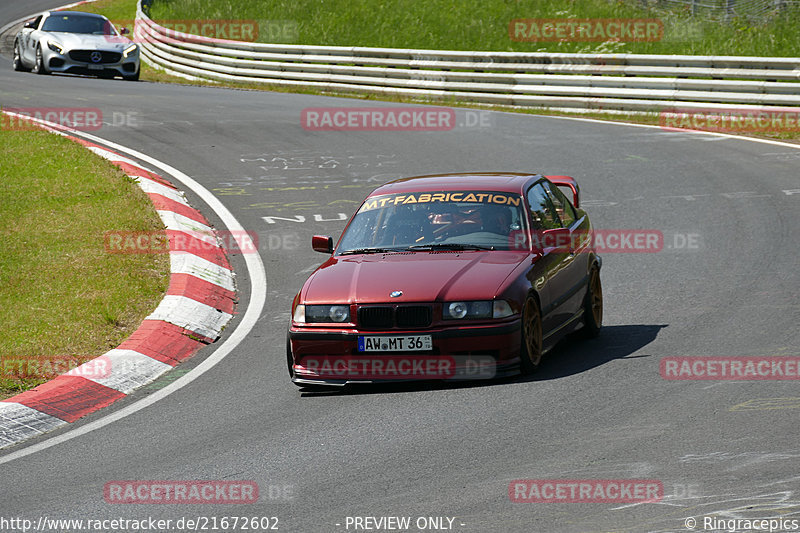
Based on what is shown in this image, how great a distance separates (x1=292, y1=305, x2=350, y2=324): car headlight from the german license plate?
0.23 metres

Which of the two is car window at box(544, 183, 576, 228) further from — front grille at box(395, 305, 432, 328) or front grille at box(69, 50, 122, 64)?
front grille at box(69, 50, 122, 64)

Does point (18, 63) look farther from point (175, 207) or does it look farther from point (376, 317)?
point (376, 317)

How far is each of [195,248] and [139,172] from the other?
3.72 meters

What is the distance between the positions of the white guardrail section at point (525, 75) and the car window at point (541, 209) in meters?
12.3

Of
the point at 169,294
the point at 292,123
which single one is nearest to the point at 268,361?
the point at 169,294

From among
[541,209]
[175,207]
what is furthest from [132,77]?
[541,209]

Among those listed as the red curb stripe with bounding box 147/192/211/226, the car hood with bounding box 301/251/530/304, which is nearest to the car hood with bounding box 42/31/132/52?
the red curb stripe with bounding box 147/192/211/226

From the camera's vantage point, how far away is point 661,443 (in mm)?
6543

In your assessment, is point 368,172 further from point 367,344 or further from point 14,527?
point 14,527

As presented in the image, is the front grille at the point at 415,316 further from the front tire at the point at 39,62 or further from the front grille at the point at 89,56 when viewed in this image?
the front tire at the point at 39,62

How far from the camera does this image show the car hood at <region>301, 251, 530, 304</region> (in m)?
8.30

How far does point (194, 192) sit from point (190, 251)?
354cm

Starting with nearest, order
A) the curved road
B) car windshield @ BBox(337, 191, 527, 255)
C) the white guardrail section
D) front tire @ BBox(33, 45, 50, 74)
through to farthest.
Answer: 1. the curved road
2. car windshield @ BBox(337, 191, 527, 255)
3. the white guardrail section
4. front tire @ BBox(33, 45, 50, 74)

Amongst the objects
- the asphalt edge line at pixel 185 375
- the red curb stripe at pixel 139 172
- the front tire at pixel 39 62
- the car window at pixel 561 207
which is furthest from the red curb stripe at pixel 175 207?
the front tire at pixel 39 62
